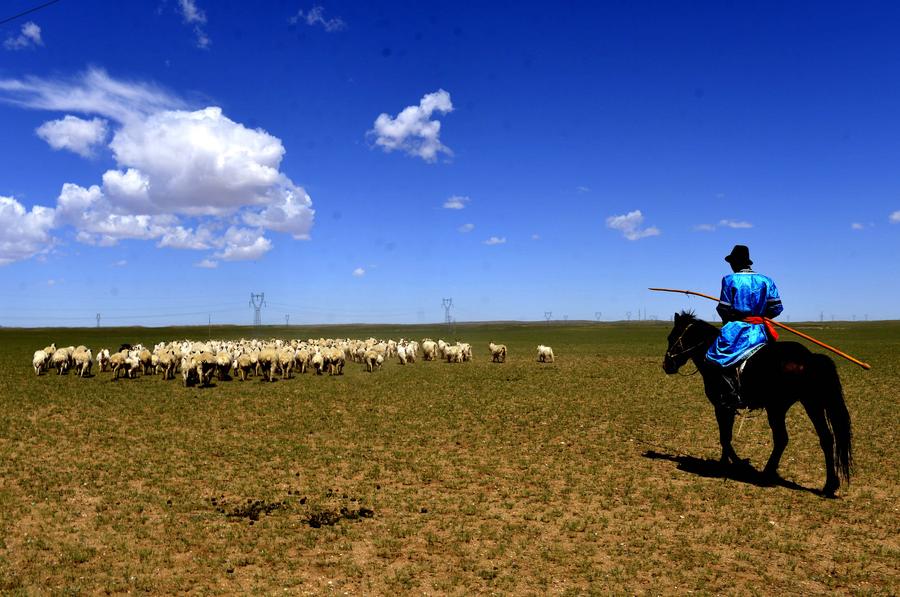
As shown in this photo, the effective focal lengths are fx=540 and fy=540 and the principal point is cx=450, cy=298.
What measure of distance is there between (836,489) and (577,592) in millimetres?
6555

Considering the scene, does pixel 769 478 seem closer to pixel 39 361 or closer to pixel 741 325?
pixel 741 325

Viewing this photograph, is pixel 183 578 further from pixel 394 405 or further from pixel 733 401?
pixel 394 405

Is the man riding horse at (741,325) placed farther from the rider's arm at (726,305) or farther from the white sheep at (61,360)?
the white sheep at (61,360)

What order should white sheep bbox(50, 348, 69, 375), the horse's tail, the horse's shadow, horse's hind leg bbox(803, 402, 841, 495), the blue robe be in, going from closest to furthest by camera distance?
the horse's tail < horse's hind leg bbox(803, 402, 841, 495) < the blue robe < the horse's shadow < white sheep bbox(50, 348, 69, 375)

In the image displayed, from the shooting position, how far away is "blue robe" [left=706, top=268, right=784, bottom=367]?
409 inches

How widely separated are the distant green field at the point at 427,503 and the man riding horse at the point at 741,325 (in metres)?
2.08

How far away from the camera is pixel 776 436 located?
10.5 metres

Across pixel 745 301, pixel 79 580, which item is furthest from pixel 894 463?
pixel 79 580

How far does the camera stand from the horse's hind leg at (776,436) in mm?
10211

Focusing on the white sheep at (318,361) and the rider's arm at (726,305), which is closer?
the rider's arm at (726,305)

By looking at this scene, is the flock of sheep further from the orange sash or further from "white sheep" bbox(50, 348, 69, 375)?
the orange sash

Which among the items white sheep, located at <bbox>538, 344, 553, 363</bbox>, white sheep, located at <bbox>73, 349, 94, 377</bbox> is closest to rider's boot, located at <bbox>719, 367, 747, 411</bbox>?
white sheep, located at <bbox>538, 344, 553, 363</bbox>

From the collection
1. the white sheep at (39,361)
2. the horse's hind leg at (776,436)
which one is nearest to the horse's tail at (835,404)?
the horse's hind leg at (776,436)

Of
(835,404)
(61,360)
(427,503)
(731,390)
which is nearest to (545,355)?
(731,390)
